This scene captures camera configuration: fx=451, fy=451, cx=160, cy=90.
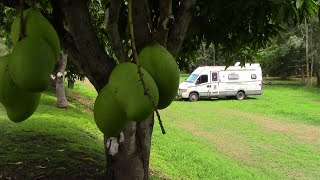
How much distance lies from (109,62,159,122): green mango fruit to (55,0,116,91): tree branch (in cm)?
126

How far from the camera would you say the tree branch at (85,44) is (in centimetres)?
215

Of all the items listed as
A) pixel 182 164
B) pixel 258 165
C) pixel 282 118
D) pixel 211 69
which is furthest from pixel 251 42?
pixel 211 69

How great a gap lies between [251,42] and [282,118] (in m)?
14.1

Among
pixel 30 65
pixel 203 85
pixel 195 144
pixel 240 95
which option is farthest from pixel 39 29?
pixel 240 95

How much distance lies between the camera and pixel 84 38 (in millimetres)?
2449

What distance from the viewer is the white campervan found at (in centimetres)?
2369

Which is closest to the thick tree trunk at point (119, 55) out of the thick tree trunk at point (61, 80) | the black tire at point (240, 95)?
the thick tree trunk at point (61, 80)

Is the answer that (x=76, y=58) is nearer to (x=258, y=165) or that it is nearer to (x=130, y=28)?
(x=130, y=28)

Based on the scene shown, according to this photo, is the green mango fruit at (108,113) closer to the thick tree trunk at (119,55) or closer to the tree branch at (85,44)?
the thick tree trunk at (119,55)

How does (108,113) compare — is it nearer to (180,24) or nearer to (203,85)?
(180,24)

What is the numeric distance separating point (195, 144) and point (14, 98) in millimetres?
10821

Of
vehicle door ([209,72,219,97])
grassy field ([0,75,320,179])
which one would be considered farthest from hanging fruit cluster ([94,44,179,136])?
vehicle door ([209,72,219,97])

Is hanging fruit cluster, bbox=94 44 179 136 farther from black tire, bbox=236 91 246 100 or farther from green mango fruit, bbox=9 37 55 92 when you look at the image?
black tire, bbox=236 91 246 100

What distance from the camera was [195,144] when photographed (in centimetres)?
1149
